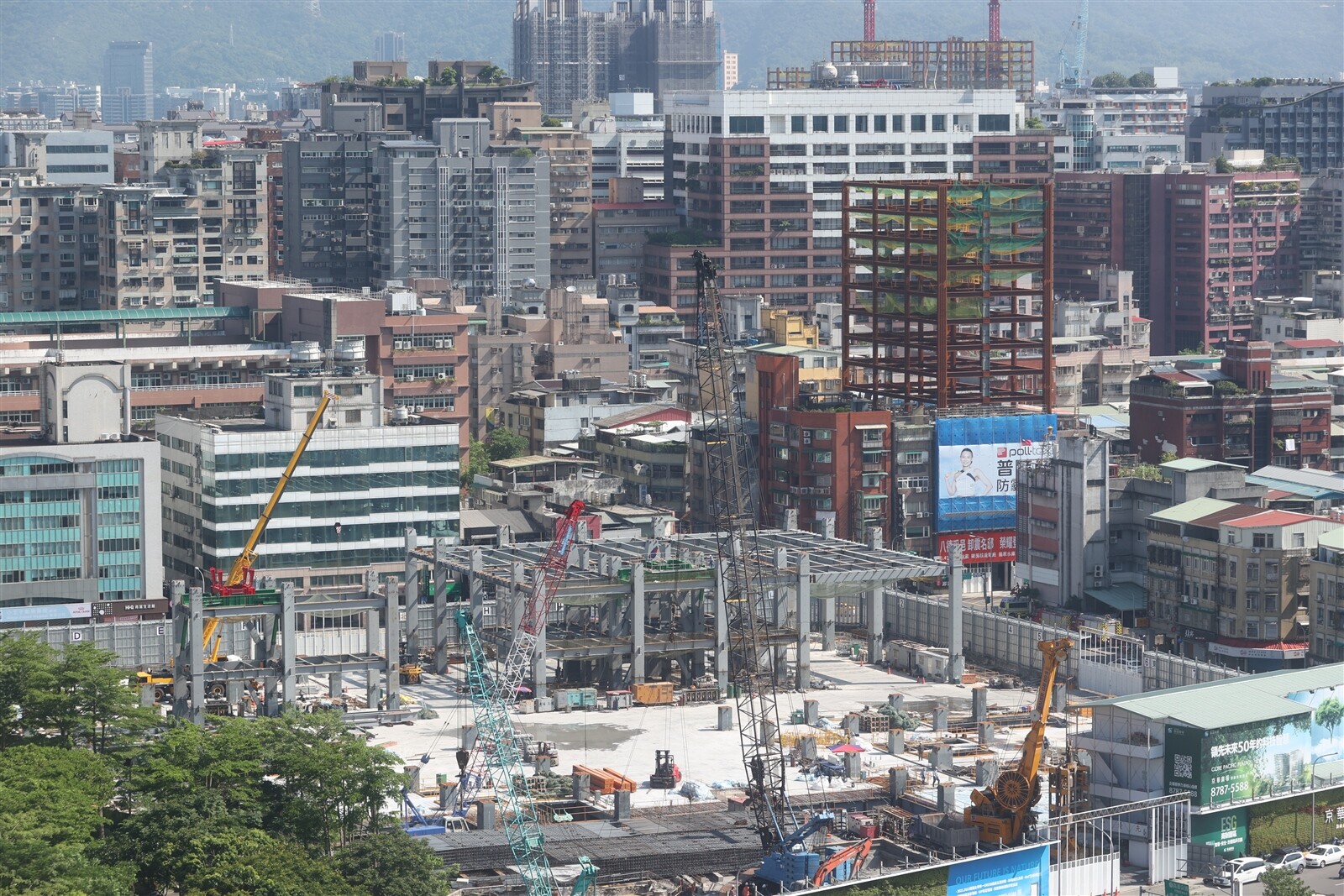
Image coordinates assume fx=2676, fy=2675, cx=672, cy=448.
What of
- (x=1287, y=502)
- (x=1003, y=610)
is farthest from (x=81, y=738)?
(x=1287, y=502)

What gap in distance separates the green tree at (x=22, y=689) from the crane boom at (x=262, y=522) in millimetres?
27886

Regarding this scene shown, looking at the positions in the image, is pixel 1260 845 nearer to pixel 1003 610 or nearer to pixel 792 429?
pixel 1003 610

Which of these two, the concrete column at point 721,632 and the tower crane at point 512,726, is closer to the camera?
the tower crane at point 512,726

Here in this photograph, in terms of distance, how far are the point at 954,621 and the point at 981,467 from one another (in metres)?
24.1

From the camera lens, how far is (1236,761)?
320ft

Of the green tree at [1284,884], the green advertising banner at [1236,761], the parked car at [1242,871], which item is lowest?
the parked car at [1242,871]

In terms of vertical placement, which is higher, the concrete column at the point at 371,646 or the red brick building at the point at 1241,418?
the red brick building at the point at 1241,418

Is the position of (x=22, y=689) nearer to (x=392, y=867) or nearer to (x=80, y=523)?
(x=392, y=867)

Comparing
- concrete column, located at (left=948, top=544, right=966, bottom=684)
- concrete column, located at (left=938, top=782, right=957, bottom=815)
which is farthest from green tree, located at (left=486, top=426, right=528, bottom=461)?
concrete column, located at (left=938, top=782, right=957, bottom=815)

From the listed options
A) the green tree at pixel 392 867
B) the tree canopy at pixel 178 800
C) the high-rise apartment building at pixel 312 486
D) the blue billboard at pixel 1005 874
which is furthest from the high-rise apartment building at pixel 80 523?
the blue billboard at pixel 1005 874

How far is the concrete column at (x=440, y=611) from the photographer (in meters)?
129

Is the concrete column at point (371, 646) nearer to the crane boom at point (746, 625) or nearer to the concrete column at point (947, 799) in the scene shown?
the crane boom at point (746, 625)

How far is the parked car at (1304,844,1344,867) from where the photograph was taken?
9700 centimetres

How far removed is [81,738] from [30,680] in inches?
124
